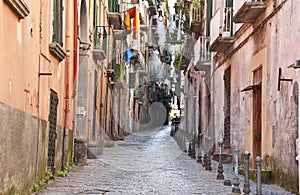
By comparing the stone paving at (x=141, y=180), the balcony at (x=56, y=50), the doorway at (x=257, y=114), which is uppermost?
the balcony at (x=56, y=50)

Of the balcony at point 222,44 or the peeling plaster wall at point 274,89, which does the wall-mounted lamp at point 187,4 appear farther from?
the peeling plaster wall at point 274,89

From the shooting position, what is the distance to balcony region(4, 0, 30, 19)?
7.64 m

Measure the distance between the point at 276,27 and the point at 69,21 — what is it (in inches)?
187

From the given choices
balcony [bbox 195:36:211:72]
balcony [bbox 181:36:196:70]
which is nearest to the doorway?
balcony [bbox 195:36:211:72]

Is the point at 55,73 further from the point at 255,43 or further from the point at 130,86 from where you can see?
the point at 130,86

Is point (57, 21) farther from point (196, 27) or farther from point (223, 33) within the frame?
point (196, 27)

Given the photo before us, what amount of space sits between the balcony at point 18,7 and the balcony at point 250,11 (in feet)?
20.7

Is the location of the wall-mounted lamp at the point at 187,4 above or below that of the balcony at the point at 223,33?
above

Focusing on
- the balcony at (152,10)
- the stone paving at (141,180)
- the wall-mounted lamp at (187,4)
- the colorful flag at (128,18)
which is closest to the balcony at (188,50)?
the wall-mounted lamp at (187,4)

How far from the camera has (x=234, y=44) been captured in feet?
59.7

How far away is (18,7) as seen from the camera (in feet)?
26.2

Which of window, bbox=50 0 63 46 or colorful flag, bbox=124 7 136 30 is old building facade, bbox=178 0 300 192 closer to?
window, bbox=50 0 63 46

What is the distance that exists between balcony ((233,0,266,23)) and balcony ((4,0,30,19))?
631cm

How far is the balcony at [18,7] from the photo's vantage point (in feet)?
25.1
